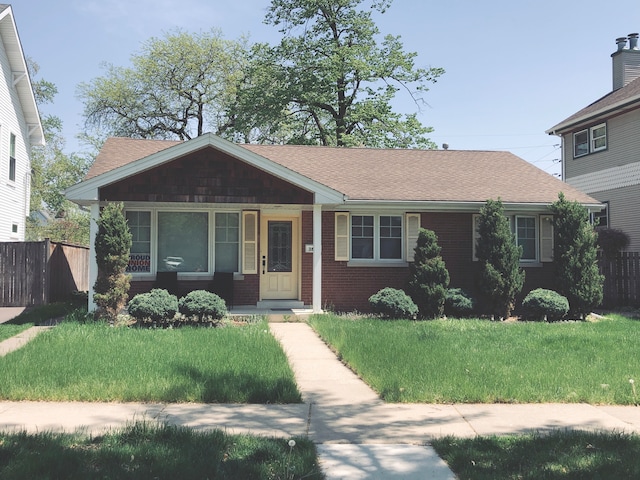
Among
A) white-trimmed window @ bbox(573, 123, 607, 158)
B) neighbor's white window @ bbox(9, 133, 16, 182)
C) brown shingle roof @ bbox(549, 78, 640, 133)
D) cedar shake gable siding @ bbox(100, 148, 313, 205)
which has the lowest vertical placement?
cedar shake gable siding @ bbox(100, 148, 313, 205)

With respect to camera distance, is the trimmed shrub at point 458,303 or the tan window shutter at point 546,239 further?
the tan window shutter at point 546,239

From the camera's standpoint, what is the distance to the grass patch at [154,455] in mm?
4324

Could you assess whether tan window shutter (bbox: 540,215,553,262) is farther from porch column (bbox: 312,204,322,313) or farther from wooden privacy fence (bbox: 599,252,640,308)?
porch column (bbox: 312,204,322,313)

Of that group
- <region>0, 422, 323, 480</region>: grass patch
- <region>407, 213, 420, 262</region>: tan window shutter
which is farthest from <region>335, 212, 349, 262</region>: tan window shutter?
<region>0, 422, 323, 480</region>: grass patch

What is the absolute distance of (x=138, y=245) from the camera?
14906 millimetres

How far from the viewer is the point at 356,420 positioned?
602 cm

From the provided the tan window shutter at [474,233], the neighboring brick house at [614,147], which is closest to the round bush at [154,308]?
the tan window shutter at [474,233]

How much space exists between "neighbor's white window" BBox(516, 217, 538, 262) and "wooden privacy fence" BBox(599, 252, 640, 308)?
2903 mm

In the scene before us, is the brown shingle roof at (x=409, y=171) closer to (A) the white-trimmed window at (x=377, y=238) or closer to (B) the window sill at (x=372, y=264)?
(A) the white-trimmed window at (x=377, y=238)

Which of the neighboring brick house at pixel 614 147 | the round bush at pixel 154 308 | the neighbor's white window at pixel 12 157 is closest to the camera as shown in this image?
the round bush at pixel 154 308

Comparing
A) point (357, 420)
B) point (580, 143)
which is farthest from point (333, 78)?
point (357, 420)

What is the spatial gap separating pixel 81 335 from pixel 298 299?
6637 mm

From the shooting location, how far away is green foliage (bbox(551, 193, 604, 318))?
47.5 ft

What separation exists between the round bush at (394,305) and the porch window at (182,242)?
4.73m
